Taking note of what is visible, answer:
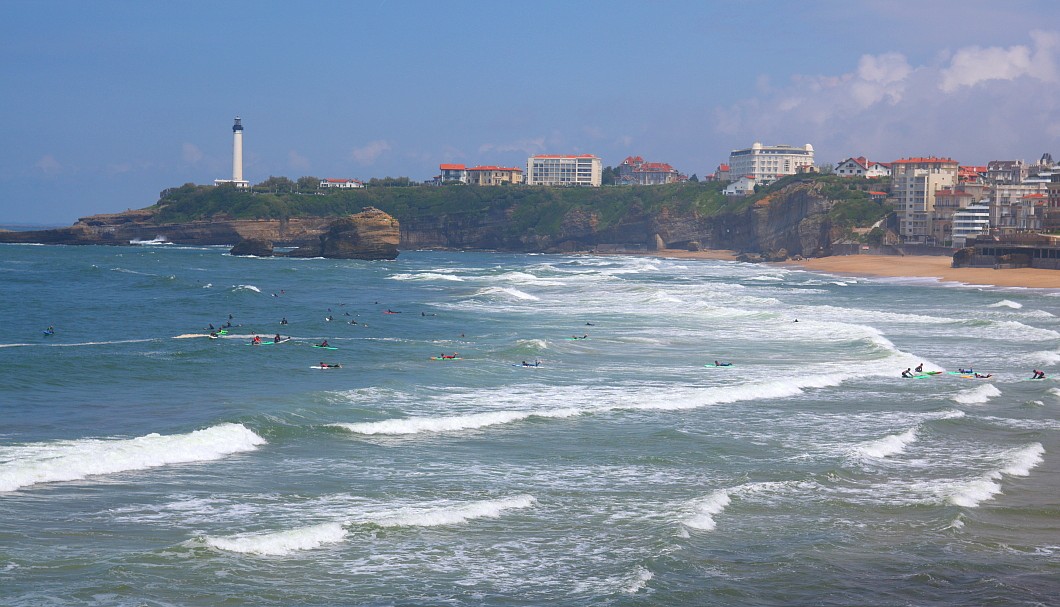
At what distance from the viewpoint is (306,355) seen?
128 ft

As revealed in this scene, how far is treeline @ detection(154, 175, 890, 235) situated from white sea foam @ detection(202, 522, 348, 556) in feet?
474

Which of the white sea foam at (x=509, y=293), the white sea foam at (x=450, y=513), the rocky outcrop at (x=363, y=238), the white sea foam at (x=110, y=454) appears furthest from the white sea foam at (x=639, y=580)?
the rocky outcrop at (x=363, y=238)

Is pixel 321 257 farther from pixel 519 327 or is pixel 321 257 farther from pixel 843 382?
pixel 843 382

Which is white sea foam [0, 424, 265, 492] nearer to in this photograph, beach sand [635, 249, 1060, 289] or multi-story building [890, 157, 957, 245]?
beach sand [635, 249, 1060, 289]

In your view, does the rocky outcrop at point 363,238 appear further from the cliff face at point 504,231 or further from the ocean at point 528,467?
the ocean at point 528,467

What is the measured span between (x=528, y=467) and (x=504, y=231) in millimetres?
157914

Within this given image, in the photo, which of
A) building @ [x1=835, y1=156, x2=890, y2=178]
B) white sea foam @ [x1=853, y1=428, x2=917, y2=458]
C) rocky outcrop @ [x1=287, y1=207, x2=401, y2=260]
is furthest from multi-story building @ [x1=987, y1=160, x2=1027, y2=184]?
white sea foam @ [x1=853, y1=428, x2=917, y2=458]

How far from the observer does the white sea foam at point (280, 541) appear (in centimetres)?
1577

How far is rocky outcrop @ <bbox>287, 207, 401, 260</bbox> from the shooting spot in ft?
389

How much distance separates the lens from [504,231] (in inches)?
7028

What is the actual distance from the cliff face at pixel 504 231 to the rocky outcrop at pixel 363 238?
11 centimetres

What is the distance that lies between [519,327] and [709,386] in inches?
769

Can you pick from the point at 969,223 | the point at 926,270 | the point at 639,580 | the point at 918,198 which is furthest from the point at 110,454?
the point at 918,198

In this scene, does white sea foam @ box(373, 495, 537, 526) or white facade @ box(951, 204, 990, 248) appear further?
white facade @ box(951, 204, 990, 248)
